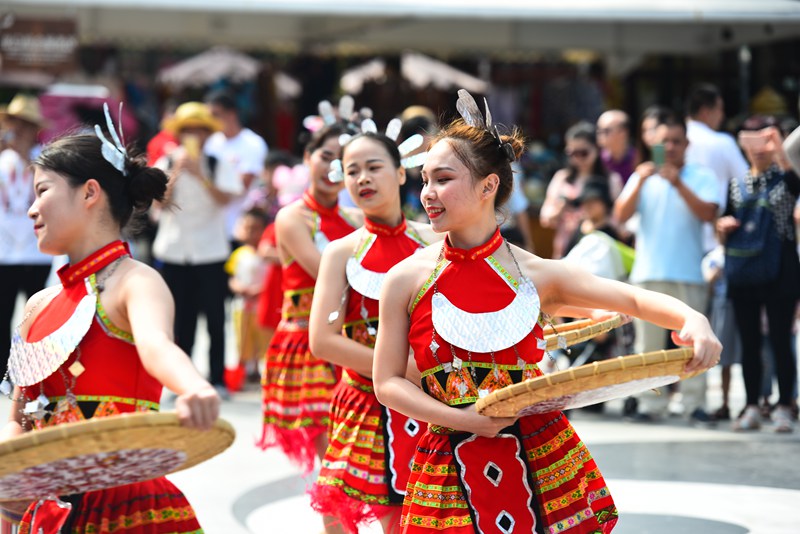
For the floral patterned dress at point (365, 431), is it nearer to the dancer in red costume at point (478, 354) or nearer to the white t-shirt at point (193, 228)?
the dancer in red costume at point (478, 354)

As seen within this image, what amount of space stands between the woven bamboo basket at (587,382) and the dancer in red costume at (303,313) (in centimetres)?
266

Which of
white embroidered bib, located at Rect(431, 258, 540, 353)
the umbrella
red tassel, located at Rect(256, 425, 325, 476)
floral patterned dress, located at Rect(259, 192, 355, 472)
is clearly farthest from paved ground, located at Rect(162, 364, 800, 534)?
the umbrella

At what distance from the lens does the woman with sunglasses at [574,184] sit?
9.39 metres

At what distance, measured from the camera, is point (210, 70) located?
1656 cm

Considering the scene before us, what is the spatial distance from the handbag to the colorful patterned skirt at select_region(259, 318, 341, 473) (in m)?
3.14

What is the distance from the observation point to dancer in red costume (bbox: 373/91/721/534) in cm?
345

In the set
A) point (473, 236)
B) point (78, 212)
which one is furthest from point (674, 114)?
point (78, 212)

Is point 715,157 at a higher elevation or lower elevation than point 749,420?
higher

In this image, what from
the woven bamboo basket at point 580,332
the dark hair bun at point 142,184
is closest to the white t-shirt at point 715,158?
the woven bamboo basket at point 580,332

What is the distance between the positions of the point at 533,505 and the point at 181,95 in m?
14.3

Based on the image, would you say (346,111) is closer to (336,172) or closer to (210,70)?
(336,172)

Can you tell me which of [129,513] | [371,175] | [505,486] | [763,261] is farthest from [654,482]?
[129,513]

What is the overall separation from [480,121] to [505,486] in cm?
108

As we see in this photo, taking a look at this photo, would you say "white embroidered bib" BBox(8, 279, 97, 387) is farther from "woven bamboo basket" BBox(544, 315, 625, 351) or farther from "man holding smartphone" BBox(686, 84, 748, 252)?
"man holding smartphone" BBox(686, 84, 748, 252)
